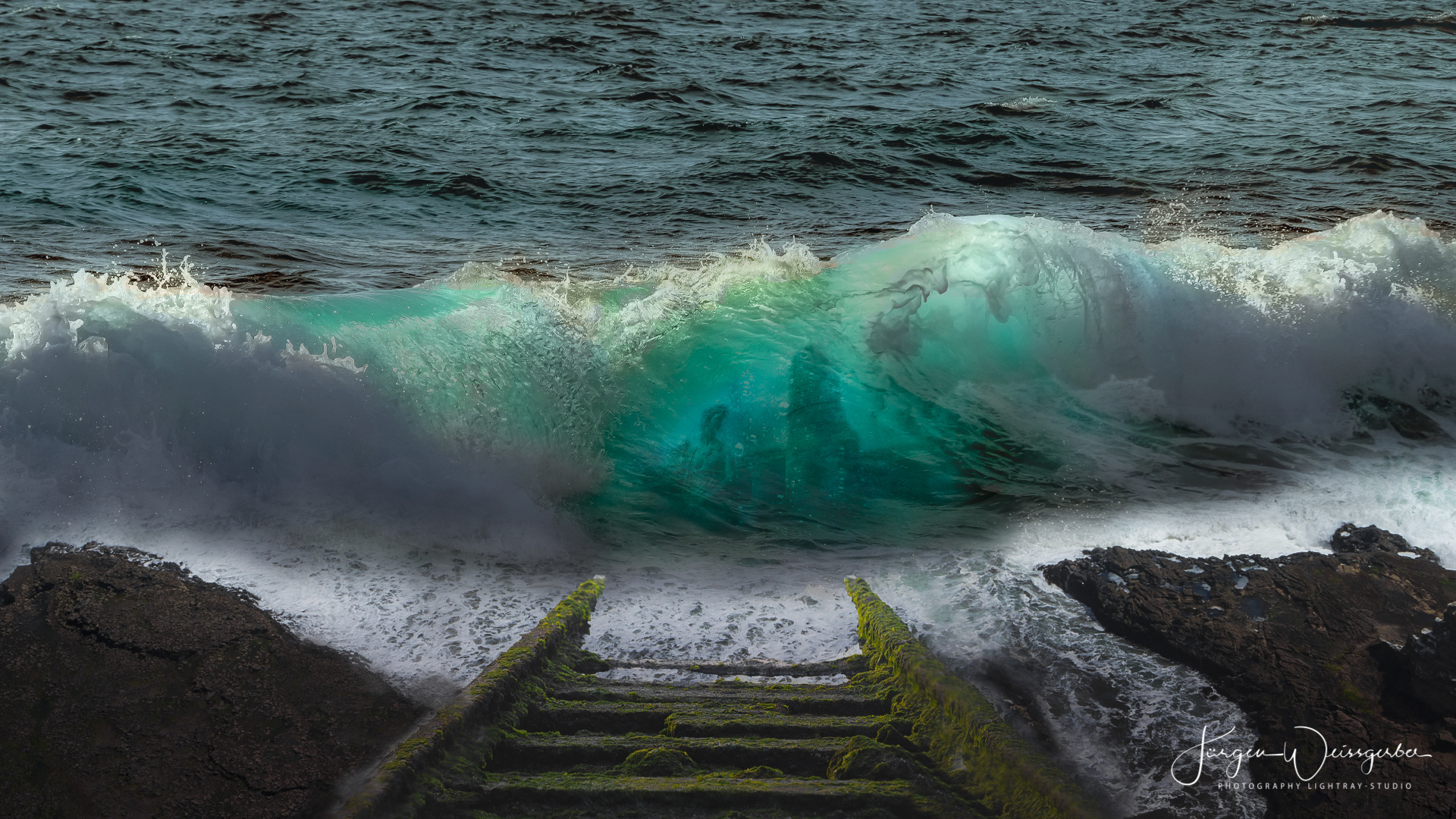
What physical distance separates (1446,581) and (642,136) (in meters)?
10.7

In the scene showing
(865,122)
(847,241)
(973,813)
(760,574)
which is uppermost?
(865,122)

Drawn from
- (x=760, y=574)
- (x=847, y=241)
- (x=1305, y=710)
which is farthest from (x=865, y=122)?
(x=1305, y=710)

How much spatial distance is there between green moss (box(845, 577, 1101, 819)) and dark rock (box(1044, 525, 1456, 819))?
1024mm

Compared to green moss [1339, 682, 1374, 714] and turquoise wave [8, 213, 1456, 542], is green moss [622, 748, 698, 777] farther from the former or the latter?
green moss [1339, 682, 1374, 714]

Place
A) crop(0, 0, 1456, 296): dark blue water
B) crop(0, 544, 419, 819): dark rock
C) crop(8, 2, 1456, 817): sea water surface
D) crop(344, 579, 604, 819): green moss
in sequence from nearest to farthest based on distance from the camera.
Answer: crop(344, 579, 604, 819): green moss → crop(0, 544, 419, 819): dark rock → crop(8, 2, 1456, 817): sea water surface → crop(0, 0, 1456, 296): dark blue water

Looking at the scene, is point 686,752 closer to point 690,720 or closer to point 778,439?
point 690,720

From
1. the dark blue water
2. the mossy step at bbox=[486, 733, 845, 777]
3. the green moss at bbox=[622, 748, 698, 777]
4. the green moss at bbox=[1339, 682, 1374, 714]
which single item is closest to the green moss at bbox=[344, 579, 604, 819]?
the mossy step at bbox=[486, 733, 845, 777]

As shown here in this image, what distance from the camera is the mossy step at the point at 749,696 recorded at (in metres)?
3.38

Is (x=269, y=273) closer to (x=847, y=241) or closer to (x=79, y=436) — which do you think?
(x=79, y=436)

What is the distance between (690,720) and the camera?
3.17m

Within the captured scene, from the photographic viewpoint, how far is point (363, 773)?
321 centimetres

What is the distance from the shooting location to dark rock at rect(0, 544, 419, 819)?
3.08 m

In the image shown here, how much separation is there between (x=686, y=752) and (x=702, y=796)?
0.24 metres
